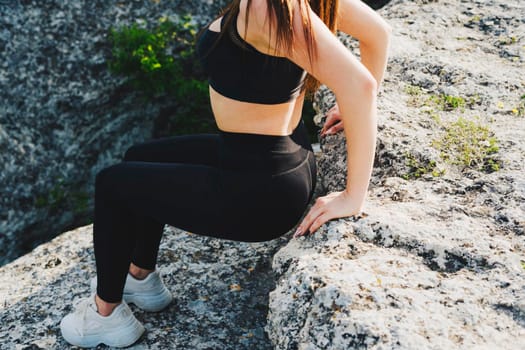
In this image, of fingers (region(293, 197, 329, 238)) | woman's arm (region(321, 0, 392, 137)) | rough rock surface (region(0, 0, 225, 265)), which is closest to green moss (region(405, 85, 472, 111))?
woman's arm (region(321, 0, 392, 137))

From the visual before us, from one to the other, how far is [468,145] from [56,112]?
396 cm

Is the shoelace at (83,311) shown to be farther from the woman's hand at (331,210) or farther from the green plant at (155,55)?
the green plant at (155,55)

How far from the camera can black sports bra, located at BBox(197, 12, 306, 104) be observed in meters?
2.88

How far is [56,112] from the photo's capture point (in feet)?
18.6

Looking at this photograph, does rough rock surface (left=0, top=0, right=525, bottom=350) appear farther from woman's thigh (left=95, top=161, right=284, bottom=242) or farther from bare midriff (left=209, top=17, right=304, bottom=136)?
bare midriff (left=209, top=17, right=304, bottom=136)

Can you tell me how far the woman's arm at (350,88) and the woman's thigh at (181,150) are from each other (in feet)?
3.45

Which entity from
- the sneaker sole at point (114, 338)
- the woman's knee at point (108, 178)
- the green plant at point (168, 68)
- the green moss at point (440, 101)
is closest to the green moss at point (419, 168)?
the green moss at point (440, 101)

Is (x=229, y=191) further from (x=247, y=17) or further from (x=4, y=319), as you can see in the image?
(x=4, y=319)

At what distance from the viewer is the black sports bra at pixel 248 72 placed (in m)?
2.88

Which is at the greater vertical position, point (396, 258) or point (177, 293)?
point (396, 258)

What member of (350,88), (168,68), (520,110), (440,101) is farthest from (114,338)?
(168,68)

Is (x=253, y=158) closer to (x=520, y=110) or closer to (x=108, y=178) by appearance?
(x=108, y=178)

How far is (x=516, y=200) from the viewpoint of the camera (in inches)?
116

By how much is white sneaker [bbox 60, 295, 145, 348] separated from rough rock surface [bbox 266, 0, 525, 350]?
3.31 feet
